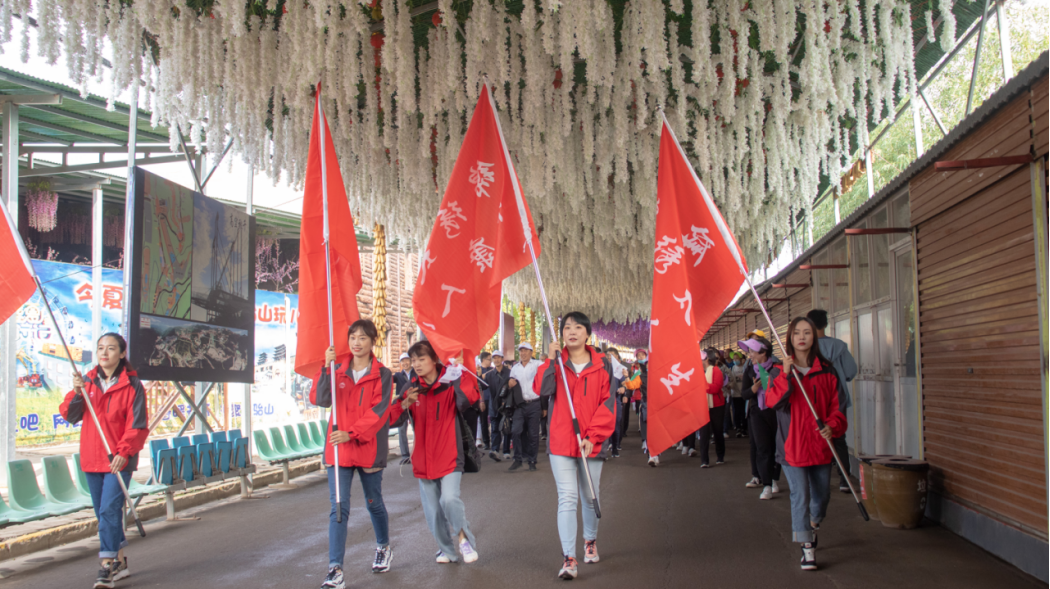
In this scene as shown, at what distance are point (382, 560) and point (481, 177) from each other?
9.06ft

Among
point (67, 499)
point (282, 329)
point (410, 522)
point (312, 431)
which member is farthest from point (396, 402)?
point (282, 329)

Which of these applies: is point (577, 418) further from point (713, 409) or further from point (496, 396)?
point (496, 396)

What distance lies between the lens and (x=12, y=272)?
4.55m

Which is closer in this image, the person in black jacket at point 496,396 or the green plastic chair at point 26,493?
the green plastic chair at point 26,493

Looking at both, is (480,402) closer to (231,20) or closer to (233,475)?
(231,20)

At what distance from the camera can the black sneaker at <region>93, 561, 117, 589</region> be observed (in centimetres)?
453

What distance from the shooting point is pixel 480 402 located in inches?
208

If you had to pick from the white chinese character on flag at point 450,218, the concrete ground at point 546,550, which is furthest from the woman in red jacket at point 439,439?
the white chinese character on flag at point 450,218

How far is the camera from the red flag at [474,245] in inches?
199

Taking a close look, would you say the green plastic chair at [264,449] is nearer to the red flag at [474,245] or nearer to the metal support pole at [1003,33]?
the red flag at [474,245]

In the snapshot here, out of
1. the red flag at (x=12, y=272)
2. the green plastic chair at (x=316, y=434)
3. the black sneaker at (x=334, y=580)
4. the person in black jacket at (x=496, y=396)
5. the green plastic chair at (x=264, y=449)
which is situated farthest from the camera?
the person in black jacket at (x=496, y=396)

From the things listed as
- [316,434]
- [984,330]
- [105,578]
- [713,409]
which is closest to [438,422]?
[105,578]

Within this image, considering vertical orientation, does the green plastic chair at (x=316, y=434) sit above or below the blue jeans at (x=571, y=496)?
below

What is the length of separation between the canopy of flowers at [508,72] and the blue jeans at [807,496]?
8.31ft
